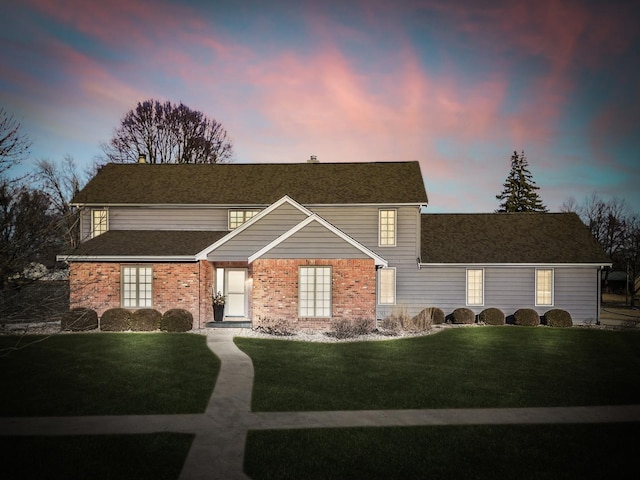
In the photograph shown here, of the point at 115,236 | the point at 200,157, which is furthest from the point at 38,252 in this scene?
the point at 200,157

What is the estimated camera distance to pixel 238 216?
1090 inches

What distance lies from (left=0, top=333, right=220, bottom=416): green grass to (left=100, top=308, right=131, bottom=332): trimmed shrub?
85.9 inches

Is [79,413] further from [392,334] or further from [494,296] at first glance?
[494,296]

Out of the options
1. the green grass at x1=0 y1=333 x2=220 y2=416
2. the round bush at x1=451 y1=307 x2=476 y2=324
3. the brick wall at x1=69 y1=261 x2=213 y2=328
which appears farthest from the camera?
the round bush at x1=451 y1=307 x2=476 y2=324

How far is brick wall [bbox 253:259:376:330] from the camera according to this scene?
22.2 meters

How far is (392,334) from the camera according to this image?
21.2 metres

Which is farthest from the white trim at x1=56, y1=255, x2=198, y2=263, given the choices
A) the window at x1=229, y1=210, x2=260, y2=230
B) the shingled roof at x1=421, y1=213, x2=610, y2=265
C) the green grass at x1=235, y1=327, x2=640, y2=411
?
the shingled roof at x1=421, y1=213, x2=610, y2=265

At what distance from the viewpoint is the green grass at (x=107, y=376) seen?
11148 millimetres

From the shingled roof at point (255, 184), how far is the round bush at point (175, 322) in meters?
7.80

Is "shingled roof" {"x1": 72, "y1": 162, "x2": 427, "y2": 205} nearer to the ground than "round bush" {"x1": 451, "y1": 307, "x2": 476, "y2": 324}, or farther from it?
farther from it

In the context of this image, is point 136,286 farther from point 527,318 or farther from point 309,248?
point 527,318

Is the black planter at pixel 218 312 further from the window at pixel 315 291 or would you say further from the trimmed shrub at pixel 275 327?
the window at pixel 315 291

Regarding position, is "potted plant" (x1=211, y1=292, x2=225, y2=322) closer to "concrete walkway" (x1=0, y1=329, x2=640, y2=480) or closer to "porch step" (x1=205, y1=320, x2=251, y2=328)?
"porch step" (x1=205, y1=320, x2=251, y2=328)

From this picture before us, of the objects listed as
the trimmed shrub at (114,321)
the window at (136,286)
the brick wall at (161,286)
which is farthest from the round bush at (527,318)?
the trimmed shrub at (114,321)
